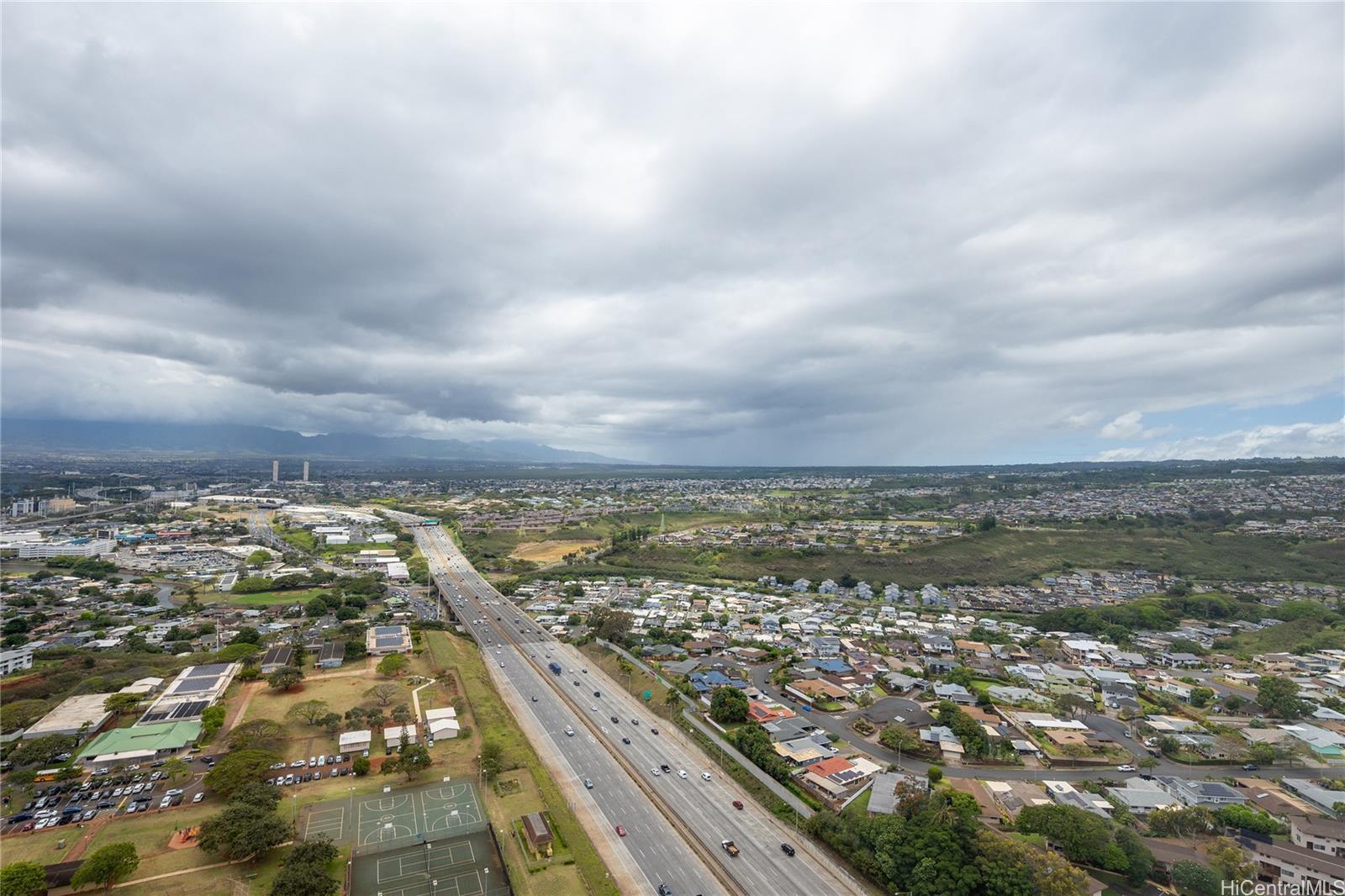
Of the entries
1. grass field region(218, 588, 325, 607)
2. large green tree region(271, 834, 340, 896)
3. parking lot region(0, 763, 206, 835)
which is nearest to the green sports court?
large green tree region(271, 834, 340, 896)

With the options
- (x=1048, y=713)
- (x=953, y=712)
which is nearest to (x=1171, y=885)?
(x=953, y=712)

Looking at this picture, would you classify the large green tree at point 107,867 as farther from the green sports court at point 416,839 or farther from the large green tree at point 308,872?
the green sports court at point 416,839

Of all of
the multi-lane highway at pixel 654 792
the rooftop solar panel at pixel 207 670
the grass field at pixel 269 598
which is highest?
the rooftop solar panel at pixel 207 670

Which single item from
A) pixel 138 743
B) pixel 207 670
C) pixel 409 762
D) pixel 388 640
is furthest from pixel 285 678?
pixel 409 762

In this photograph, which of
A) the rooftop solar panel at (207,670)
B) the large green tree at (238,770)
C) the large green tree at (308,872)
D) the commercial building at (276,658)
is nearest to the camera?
the large green tree at (308,872)

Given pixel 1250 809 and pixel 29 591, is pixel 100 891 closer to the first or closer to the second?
pixel 1250 809

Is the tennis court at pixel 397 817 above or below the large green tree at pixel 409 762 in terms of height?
below

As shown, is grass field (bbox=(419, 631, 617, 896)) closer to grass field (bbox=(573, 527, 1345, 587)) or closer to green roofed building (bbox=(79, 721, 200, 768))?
green roofed building (bbox=(79, 721, 200, 768))

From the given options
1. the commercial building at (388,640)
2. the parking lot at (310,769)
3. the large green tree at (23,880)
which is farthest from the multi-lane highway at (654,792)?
the large green tree at (23,880)

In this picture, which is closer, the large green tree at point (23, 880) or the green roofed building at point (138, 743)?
the large green tree at point (23, 880)
